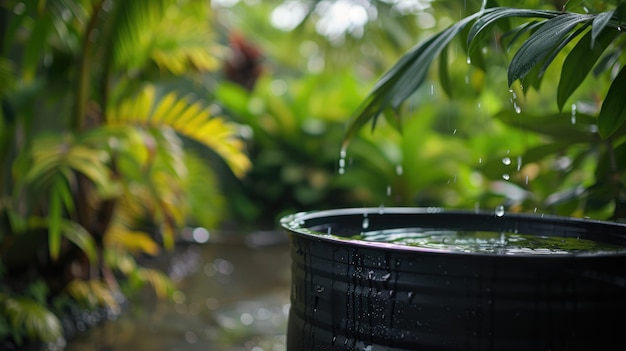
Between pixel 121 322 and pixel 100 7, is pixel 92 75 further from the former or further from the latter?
pixel 121 322

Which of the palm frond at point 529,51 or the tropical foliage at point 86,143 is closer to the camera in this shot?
the palm frond at point 529,51

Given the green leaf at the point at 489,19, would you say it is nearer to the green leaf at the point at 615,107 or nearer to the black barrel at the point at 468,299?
the green leaf at the point at 615,107

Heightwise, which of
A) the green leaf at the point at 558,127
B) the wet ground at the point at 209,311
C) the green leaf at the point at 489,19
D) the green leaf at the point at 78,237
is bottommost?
the wet ground at the point at 209,311

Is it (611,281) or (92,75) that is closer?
(611,281)

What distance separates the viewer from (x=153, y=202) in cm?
353

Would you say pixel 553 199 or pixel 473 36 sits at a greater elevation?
pixel 473 36

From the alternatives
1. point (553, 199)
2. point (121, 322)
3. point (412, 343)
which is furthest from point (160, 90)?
point (412, 343)

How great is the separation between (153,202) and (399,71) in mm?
2335

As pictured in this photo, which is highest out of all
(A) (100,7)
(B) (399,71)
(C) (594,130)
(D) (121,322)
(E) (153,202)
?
(A) (100,7)

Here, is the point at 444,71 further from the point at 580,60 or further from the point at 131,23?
the point at 131,23

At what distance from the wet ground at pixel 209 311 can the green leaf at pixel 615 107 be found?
6.51 ft

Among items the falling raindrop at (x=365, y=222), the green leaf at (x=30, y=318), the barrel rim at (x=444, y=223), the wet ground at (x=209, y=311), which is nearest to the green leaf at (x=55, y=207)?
the green leaf at (x=30, y=318)

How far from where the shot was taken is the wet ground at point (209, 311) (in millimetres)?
2971

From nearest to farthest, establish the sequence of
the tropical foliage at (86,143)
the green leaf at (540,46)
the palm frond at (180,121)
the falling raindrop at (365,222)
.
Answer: the green leaf at (540,46)
the falling raindrop at (365,222)
the tropical foliage at (86,143)
the palm frond at (180,121)
